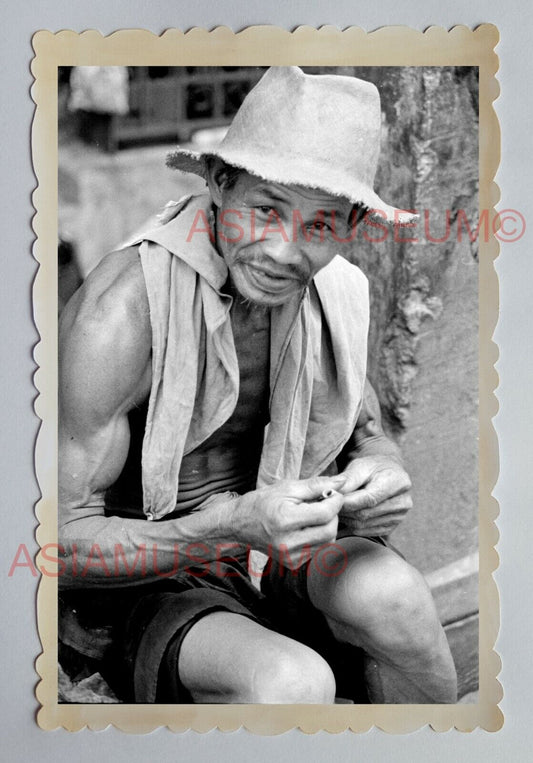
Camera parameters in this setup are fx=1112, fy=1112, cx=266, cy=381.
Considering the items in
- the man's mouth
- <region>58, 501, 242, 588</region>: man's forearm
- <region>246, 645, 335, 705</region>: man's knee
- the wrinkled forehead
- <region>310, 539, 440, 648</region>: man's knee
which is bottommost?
<region>246, 645, 335, 705</region>: man's knee

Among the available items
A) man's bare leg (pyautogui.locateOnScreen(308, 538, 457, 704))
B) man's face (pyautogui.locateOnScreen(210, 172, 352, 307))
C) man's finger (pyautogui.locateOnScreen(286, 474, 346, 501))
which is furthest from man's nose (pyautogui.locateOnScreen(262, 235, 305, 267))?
man's bare leg (pyautogui.locateOnScreen(308, 538, 457, 704))

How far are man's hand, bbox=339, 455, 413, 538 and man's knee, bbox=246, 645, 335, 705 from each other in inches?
7.7

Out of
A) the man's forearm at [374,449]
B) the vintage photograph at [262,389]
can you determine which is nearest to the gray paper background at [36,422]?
the vintage photograph at [262,389]

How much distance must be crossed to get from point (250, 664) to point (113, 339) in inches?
19.4

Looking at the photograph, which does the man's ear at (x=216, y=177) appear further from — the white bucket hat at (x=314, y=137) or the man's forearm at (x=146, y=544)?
the man's forearm at (x=146, y=544)

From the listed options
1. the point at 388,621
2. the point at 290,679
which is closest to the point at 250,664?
the point at 290,679

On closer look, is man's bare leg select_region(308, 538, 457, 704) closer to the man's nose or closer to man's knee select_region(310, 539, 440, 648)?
man's knee select_region(310, 539, 440, 648)

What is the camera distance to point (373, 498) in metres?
1.60

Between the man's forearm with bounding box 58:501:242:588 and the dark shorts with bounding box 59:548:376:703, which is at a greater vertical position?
the man's forearm with bounding box 58:501:242:588

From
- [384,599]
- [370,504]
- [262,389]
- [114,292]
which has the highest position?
[114,292]

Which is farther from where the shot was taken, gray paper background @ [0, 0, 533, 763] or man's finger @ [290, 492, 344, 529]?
gray paper background @ [0, 0, 533, 763]

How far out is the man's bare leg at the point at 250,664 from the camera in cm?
153

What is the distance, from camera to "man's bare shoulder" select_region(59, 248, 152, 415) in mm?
1584

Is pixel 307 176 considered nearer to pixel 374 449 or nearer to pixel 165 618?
pixel 374 449
